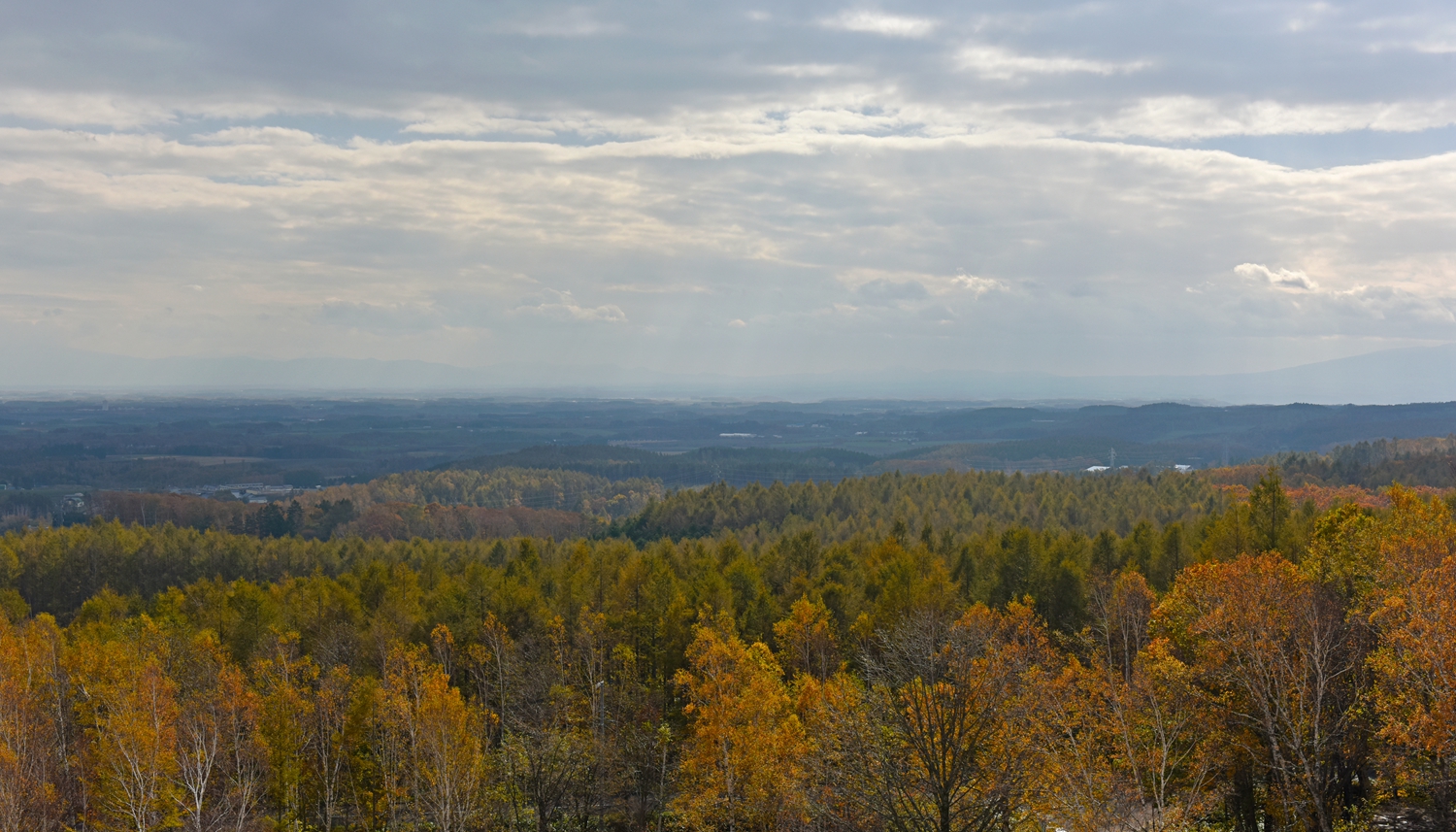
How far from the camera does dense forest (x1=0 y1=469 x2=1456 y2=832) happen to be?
91.0 ft

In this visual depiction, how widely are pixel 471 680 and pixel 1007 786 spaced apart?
37782 millimetres

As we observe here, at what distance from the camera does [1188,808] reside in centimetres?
2575

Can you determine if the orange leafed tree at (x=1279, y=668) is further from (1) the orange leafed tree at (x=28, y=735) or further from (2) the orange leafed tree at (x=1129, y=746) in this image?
(1) the orange leafed tree at (x=28, y=735)

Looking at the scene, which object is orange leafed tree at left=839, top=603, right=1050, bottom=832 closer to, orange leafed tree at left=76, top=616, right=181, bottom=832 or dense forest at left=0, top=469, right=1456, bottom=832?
dense forest at left=0, top=469, right=1456, bottom=832

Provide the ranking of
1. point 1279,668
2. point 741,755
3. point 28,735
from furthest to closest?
point 28,735
point 741,755
point 1279,668

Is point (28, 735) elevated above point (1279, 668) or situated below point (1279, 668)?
below

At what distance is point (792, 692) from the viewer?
44188 mm

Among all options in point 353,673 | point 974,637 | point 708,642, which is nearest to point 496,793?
point 708,642

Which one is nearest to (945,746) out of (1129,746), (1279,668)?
(1129,746)

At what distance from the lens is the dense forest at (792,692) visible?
91.0 feet

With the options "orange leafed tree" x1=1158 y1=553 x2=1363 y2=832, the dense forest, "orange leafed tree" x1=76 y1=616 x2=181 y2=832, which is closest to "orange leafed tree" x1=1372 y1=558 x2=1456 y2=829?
the dense forest

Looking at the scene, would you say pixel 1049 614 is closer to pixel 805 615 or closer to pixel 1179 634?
pixel 805 615

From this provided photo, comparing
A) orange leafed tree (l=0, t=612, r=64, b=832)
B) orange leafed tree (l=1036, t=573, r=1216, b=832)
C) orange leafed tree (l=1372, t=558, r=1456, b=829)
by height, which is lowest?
orange leafed tree (l=0, t=612, r=64, b=832)

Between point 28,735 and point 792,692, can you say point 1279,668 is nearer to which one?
point 792,692
